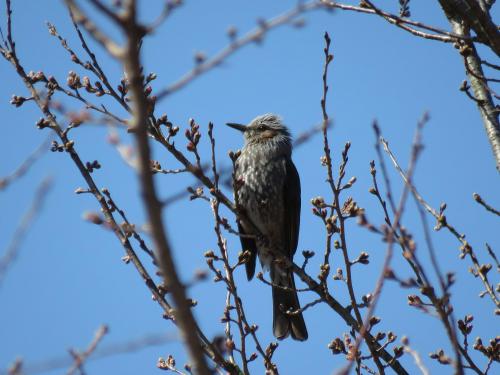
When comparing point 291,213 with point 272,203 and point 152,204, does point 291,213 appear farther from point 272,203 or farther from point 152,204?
point 152,204

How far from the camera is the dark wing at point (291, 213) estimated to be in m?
6.00

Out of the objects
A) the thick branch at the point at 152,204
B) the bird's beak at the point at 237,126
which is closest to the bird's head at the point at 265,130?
the bird's beak at the point at 237,126

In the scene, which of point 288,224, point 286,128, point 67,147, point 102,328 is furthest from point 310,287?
point 286,128

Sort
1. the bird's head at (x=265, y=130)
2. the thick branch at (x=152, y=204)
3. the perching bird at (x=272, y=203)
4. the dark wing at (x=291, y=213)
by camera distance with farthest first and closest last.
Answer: the bird's head at (x=265, y=130) < the dark wing at (x=291, y=213) < the perching bird at (x=272, y=203) < the thick branch at (x=152, y=204)

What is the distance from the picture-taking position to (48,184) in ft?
6.59

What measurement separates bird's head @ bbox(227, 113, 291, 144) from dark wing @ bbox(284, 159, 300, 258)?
64cm

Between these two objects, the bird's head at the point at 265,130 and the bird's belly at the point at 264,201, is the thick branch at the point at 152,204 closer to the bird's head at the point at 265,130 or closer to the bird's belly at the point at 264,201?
the bird's belly at the point at 264,201

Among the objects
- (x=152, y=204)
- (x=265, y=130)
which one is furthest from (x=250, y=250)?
(x=152, y=204)

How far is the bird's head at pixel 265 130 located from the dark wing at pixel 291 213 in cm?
64

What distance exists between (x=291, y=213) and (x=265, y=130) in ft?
3.74

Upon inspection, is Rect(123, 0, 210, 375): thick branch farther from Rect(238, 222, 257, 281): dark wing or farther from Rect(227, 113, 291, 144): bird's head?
Rect(227, 113, 291, 144): bird's head

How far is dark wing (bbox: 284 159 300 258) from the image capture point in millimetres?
5996

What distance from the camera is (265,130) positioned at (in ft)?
22.0

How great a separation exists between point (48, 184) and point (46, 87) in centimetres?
182
